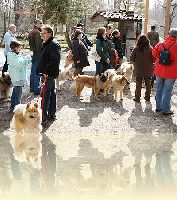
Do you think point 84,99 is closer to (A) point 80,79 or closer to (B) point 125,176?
(A) point 80,79

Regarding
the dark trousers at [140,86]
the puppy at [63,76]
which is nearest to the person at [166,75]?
the dark trousers at [140,86]

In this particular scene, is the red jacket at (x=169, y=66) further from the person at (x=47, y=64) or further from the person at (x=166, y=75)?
the person at (x=47, y=64)

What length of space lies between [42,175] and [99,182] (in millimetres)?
847

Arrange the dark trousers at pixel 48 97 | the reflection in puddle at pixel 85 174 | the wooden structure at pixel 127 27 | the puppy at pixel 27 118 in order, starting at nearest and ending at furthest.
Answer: the reflection in puddle at pixel 85 174 → the puppy at pixel 27 118 → the dark trousers at pixel 48 97 → the wooden structure at pixel 127 27

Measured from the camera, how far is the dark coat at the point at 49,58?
8.20 m

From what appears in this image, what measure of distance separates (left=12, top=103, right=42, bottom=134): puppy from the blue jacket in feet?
3.90

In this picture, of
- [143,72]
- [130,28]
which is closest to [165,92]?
[143,72]

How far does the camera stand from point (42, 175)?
5945mm

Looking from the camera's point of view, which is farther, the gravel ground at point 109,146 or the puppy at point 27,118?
the puppy at point 27,118

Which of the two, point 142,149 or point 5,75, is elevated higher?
point 5,75

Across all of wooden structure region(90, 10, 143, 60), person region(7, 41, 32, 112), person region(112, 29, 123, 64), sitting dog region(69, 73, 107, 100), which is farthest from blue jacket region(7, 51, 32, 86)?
wooden structure region(90, 10, 143, 60)

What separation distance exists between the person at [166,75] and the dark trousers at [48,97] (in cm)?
245

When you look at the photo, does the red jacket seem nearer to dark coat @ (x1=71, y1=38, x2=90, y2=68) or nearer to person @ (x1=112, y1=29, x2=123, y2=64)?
dark coat @ (x1=71, y1=38, x2=90, y2=68)

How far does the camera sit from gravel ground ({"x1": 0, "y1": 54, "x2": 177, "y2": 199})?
5.62 metres
